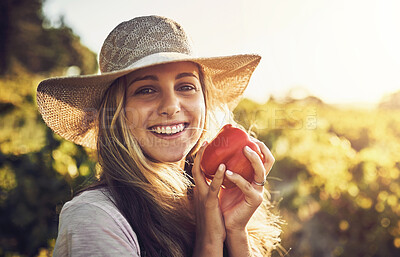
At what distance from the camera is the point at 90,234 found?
4.36 feet

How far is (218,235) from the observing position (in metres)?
1.84

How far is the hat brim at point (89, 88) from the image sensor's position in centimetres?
177

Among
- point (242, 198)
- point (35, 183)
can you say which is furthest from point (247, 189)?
point (35, 183)

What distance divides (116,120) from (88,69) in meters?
25.0

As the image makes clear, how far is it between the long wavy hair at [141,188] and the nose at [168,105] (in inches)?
8.3

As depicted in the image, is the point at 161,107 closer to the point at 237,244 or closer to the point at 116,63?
the point at 116,63

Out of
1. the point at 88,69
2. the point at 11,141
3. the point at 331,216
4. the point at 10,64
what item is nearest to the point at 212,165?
the point at 11,141

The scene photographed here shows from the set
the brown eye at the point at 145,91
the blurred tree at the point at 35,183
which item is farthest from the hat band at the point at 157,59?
the blurred tree at the point at 35,183

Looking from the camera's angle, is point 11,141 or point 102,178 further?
point 11,141

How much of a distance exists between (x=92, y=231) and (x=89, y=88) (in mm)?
867

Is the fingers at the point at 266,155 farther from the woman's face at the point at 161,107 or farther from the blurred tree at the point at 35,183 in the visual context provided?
the blurred tree at the point at 35,183

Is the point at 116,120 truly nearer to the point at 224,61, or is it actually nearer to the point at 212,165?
the point at 212,165

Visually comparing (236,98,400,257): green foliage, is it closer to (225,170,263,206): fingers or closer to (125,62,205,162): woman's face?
(225,170,263,206): fingers

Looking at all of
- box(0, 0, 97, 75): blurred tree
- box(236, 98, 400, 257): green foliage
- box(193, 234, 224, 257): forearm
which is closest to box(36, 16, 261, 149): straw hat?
box(193, 234, 224, 257): forearm
